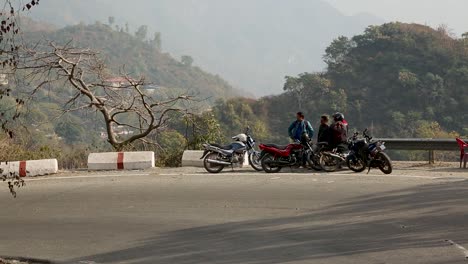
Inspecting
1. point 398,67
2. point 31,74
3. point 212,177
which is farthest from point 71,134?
point 212,177

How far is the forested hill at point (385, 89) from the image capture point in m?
100

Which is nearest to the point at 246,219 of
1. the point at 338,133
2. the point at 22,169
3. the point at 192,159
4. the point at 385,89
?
the point at 338,133

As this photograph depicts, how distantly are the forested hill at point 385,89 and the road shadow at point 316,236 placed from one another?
81552 millimetres

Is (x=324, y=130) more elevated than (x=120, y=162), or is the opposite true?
(x=324, y=130)

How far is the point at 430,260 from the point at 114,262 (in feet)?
12.8

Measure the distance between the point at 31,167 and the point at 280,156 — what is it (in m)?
6.90

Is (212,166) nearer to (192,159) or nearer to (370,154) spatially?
(192,159)

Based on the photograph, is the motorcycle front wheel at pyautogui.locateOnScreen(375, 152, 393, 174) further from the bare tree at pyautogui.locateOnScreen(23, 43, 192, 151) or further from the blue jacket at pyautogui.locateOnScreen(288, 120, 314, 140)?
the bare tree at pyautogui.locateOnScreen(23, 43, 192, 151)

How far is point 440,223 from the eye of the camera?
36.3ft

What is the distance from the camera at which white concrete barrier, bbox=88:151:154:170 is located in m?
21.2

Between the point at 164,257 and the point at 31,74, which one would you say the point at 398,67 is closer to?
the point at 31,74

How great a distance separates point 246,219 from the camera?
1205cm

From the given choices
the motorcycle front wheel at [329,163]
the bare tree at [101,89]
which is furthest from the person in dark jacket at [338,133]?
the bare tree at [101,89]

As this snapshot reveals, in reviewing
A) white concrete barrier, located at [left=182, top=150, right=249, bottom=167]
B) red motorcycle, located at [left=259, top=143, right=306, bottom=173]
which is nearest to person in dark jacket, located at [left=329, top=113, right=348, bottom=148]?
red motorcycle, located at [left=259, top=143, right=306, bottom=173]
